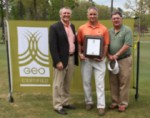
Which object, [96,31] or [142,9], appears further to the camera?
[142,9]

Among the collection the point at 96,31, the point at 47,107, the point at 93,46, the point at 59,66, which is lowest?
the point at 47,107

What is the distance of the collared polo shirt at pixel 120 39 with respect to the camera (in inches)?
268

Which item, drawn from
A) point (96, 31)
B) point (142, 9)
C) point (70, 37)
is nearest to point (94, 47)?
point (96, 31)

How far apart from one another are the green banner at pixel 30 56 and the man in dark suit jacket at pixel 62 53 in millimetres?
820

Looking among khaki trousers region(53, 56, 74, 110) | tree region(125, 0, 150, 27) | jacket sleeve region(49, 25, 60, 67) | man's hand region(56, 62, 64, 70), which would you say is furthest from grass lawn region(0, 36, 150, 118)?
tree region(125, 0, 150, 27)

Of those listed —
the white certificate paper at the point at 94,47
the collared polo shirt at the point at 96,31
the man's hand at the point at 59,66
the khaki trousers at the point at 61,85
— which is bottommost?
the khaki trousers at the point at 61,85

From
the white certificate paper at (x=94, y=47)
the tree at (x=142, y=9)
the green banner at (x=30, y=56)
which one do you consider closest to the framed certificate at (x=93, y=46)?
the white certificate paper at (x=94, y=47)

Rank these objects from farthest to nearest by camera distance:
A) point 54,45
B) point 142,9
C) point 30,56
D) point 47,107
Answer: point 142,9
point 30,56
point 47,107
point 54,45

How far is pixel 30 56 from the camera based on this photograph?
25.4 feet

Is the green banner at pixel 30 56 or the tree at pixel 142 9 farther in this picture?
the tree at pixel 142 9

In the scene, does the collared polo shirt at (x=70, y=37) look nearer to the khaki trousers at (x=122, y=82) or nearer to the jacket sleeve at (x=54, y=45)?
the jacket sleeve at (x=54, y=45)

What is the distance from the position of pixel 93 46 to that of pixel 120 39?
0.52 metres

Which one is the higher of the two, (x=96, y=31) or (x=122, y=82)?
(x=96, y=31)

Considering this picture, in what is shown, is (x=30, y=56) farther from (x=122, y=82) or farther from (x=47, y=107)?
(x=122, y=82)
